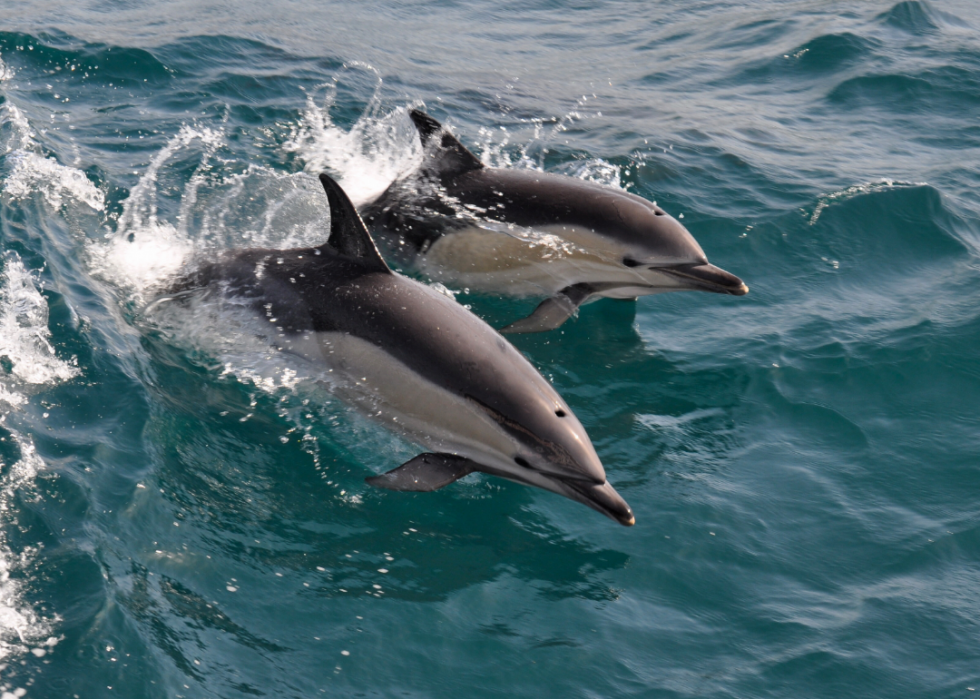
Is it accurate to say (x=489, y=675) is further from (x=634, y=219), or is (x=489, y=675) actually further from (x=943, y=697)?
(x=634, y=219)

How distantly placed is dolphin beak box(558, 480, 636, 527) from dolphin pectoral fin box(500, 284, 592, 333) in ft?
7.20

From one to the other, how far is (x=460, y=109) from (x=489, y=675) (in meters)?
9.54

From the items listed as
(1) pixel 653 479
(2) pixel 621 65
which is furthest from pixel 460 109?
(1) pixel 653 479

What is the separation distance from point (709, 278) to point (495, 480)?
2683mm

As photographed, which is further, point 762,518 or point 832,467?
point 832,467

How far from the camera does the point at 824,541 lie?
5.64 m

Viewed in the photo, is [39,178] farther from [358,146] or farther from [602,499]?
[602,499]

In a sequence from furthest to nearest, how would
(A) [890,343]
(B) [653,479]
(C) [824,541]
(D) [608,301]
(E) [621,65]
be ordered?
(E) [621,65] → (D) [608,301] → (A) [890,343] → (B) [653,479] → (C) [824,541]

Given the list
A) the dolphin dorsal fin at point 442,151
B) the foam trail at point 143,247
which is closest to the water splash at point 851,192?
the dolphin dorsal fin at point 442,151

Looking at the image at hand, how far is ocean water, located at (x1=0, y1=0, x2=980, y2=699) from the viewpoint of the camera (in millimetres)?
4672

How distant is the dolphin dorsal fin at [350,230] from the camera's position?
6.07 meters

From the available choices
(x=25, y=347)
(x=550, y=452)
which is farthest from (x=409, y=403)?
(x=25, y=347)

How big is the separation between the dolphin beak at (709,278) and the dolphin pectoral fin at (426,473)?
289 cm

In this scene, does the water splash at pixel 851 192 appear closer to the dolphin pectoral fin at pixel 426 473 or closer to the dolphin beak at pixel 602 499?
the dolphin beak at pixel 602 499
